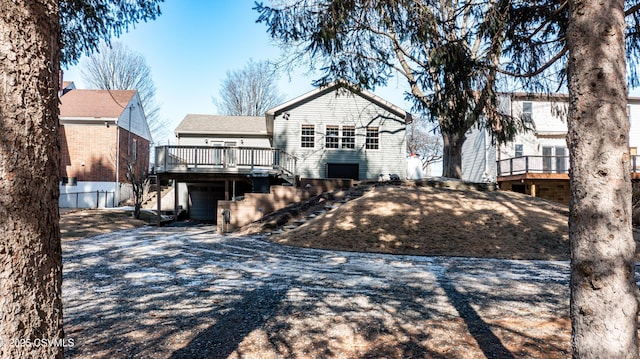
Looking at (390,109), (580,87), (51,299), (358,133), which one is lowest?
(51,299)

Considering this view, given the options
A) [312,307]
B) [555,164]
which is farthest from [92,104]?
[555,164]

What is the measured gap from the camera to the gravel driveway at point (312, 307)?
3.07m

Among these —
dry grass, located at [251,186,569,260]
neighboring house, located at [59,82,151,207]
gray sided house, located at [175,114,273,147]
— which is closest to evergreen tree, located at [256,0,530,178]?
dry grass, located at [251,186,569,260]

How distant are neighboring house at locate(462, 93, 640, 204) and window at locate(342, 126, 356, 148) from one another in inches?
334

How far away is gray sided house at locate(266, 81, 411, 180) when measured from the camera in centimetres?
1991

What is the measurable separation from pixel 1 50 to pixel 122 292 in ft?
13.0

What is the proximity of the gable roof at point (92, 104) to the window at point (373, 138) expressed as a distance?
50.0 feet

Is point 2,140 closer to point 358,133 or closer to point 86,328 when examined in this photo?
point 86,328

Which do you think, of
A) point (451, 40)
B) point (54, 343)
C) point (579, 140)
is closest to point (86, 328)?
point (54, 343)

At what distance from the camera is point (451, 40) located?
7.49 m

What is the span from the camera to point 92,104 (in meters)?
25.8

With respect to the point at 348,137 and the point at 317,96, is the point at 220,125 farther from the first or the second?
the point at 348,137

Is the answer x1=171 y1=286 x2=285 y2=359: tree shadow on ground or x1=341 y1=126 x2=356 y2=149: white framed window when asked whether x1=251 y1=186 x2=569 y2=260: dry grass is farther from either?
x1=341 y1=126 x2=356 y2=149: white framed window

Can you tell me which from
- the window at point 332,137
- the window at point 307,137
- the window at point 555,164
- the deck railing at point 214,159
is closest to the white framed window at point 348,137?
the window at point 332,137
